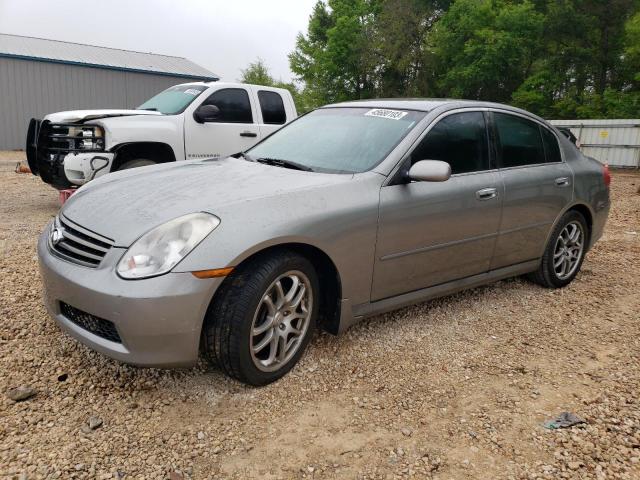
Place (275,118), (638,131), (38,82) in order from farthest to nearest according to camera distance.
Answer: (38,82), (638,131), (275,118)

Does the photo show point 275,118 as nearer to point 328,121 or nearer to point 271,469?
point 328,121

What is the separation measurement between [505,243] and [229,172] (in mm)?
2170

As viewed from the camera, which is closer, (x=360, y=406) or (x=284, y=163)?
(x=360, y=406)

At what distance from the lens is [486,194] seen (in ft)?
12.2

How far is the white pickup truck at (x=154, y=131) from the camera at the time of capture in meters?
6.45

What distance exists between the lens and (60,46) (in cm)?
2431

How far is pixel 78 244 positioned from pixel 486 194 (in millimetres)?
2695

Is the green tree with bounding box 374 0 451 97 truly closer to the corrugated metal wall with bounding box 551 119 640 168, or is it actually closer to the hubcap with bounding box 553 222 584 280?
the corrugated metal wall with bounding box 551 119 640 168

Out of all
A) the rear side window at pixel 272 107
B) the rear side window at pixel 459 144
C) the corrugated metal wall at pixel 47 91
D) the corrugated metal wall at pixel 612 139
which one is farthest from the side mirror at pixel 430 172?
the corrugated metal wall at pixel 47 91

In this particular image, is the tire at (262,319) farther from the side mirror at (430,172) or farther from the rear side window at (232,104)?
the rear side window at (232,104)

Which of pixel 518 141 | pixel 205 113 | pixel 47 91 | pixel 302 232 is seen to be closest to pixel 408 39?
pixel 47 91

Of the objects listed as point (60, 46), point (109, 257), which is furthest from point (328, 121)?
point (60, 46)

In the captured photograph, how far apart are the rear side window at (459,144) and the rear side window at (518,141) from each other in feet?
0.68

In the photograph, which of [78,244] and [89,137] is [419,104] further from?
[89,137]
